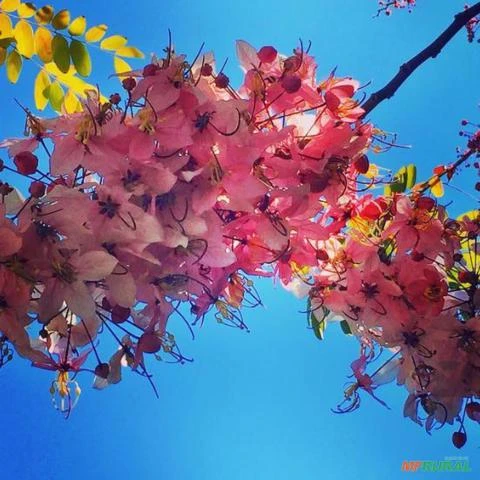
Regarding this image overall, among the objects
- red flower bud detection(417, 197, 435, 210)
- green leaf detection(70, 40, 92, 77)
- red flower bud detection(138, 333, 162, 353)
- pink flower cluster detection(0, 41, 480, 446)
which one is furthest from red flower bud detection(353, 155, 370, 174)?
green leaf detection(70, 40, 92, 77)

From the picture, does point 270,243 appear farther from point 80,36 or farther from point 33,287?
point 80,36

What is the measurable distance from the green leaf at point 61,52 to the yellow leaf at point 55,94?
127 mm

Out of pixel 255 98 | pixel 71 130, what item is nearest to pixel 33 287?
pixel 71 130

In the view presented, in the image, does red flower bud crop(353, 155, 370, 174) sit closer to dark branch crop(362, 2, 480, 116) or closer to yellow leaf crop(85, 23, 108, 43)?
dark branch crop(362, 2, 480, 116)

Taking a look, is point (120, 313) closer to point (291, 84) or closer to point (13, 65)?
point (291, 84)

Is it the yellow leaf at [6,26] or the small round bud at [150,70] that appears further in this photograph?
the yellow leaf at [6,26]

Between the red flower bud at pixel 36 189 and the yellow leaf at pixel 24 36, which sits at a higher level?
the yellow leaf at pixel 24 36

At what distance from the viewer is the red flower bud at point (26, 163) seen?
82 cm

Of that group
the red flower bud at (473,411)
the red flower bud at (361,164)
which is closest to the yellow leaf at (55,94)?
the red flower bud at (361,164)

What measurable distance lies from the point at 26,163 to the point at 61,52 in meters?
0.67

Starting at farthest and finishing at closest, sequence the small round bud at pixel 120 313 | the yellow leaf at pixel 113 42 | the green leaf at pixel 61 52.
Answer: the yellow leaf at pixel 113 42 → the green leaf at pixel 61 52 → the small round bud at pixel 120 313

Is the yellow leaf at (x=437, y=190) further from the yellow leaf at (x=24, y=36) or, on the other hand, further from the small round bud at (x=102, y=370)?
the yellow leaf at (x=24, y=36)

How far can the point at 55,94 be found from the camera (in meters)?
1.52

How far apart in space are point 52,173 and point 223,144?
21cm
